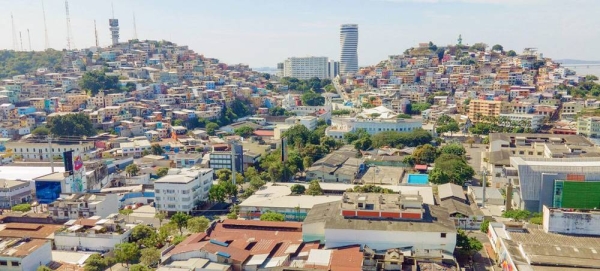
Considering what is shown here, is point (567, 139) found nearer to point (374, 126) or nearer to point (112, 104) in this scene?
point (374, 126)

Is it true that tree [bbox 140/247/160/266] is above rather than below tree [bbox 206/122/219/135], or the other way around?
below

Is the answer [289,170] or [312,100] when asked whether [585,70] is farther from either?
[289,170]

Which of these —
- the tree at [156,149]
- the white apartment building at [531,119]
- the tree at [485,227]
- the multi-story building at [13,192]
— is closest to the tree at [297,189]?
the tree at [485,227]

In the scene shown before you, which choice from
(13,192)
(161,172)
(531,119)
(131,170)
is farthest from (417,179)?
(13,192)

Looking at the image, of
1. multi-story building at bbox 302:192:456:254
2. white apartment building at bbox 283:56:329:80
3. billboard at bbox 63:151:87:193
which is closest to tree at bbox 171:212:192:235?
multi-story building at bbox 302:192:456:254

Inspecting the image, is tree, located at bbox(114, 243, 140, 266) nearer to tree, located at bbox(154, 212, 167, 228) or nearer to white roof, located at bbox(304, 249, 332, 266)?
tree, located at bbox(154, 212, 167, 228)
